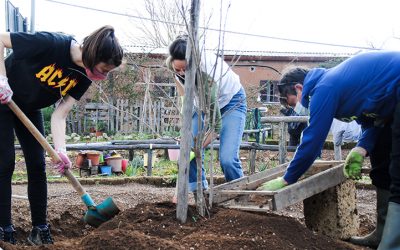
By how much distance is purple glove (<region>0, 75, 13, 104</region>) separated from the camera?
2.88 m

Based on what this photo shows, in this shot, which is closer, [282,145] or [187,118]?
[187,118]

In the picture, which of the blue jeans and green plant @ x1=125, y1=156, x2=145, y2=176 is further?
green plant @ x1=125, y1=156, x2=145, y2=176

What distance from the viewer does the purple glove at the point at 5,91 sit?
2.88m

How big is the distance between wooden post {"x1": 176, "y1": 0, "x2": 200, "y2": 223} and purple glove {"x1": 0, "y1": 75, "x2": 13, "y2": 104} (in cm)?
102

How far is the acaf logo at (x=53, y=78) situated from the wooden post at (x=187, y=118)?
798 mm

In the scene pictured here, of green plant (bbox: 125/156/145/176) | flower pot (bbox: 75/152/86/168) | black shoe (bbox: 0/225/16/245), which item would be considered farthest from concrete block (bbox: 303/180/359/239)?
flower pot (bbox: 75/152/86/168)

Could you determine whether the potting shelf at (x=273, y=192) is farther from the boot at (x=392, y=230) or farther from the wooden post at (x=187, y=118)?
the boot at (x=392, y=230)

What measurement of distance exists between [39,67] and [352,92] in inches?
72.8

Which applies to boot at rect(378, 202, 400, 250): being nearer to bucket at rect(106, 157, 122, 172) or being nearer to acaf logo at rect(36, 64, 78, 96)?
acaf logo at rect(36, 64, 78, 96)

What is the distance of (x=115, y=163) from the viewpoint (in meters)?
8.96

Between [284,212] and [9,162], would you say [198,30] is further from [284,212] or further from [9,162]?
[284,212]

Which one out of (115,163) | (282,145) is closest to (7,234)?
(282,145)

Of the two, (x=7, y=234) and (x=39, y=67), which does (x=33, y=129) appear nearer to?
(x=39, y=67)

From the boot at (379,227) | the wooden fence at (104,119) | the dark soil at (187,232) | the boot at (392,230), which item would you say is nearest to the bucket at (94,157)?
the dark soil at (187,232)
